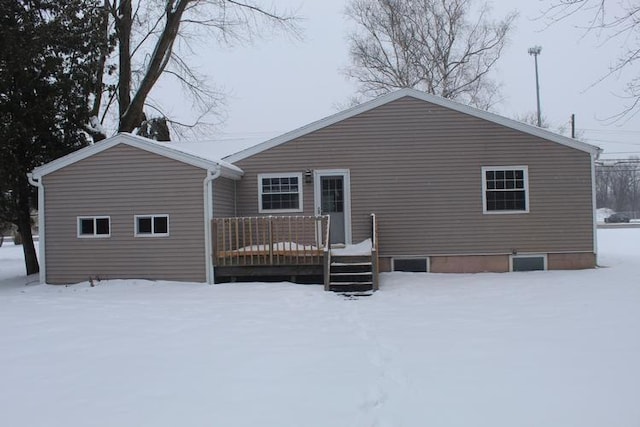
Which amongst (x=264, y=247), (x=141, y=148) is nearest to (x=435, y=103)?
(x=264, y=247)

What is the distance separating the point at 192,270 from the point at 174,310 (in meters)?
3.09

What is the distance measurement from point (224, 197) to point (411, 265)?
16.4 ft

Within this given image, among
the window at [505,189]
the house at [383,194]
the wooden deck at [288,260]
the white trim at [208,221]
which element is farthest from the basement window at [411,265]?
the white trim at [208,221]

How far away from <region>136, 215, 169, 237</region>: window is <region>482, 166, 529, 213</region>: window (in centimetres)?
786

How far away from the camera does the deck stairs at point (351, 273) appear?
11.5 m

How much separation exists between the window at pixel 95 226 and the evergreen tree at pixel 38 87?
2643mm

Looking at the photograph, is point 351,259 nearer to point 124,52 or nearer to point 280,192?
point 280,192

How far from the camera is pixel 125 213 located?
12945 millimetres

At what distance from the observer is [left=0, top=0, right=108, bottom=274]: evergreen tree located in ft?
46.3

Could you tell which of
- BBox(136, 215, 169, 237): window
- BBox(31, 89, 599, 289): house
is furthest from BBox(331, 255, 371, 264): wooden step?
BBox(136, 215, 169, 237): window

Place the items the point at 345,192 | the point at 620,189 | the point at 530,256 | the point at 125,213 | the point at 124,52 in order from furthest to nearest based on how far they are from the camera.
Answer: the point at 620,189 < the point at 124,52 < the point at 345,192 < the point at 530,256 < the point at 125,213

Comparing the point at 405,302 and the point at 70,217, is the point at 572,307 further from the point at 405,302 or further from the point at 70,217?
the point at 70,217

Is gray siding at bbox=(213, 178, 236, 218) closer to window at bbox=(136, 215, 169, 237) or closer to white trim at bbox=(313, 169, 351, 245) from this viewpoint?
window at bbox=(136, 215, 169, 237)

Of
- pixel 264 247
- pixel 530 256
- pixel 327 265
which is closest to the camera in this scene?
pixel 327 265
